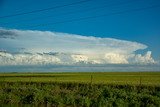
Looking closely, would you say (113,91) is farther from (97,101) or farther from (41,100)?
(41,100)

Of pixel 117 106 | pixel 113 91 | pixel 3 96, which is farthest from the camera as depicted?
pixel 3 96

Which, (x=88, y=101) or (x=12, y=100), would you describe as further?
(x=12, y=100)

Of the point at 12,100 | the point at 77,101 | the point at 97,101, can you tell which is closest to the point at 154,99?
the point at 97,101

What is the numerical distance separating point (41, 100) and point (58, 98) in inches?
66.9

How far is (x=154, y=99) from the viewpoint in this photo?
1021 inches

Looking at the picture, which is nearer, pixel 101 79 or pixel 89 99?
pixel 89 99

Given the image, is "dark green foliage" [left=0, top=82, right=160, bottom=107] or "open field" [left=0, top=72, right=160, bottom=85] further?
"open field" [left=0, top=72, right=160, bottom=85]

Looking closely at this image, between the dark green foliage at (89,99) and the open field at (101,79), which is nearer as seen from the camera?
the dark green foliage at (89,99)

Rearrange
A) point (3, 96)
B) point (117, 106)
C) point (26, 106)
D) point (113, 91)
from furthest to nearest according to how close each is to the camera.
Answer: point (3, 96)
point (113, 91)
point (26, 106)
point (117, 106)

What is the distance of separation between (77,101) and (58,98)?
1.93 metres

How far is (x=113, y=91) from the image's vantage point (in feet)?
98.6

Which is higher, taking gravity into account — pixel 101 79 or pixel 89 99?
pixel 101 79

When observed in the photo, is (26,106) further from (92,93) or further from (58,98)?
(92,93)

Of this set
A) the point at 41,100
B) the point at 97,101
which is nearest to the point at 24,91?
the point at 41,100
